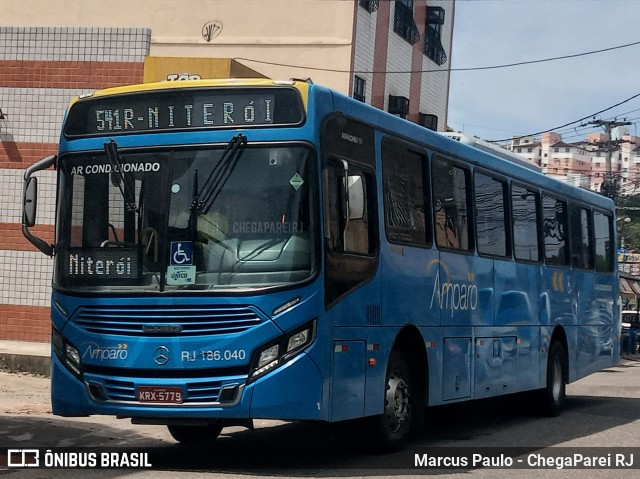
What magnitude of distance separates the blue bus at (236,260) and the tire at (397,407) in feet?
0.07

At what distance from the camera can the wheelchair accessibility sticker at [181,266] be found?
9.03 m

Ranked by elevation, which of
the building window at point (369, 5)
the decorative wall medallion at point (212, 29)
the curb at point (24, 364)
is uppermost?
the building window at point (369, 5)

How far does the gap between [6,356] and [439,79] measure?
21168 mm

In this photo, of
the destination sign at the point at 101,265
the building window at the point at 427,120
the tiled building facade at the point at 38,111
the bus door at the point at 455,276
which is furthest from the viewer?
the building window at the point at 427,120

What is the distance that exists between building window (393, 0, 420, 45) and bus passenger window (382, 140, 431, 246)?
20.3 metres

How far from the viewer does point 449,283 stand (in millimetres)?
11945

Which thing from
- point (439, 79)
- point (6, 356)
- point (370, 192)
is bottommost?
point (6, 356)

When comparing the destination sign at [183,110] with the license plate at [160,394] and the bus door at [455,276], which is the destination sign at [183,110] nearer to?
the license plate at [160,394]

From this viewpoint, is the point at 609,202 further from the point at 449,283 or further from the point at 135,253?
the point at 135,253

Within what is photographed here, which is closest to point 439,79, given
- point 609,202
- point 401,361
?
point 609,202

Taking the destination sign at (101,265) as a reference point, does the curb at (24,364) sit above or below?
below

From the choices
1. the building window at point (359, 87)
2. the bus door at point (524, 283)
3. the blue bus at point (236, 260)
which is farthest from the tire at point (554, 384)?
the building window at point (359, 87)

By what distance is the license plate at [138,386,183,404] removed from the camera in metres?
8.91

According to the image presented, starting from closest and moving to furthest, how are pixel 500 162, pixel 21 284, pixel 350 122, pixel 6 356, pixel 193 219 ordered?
pixel 193 219 → pixel 350 122 → pixel 500 162 → pixel 6 356 → pixel 21 284
